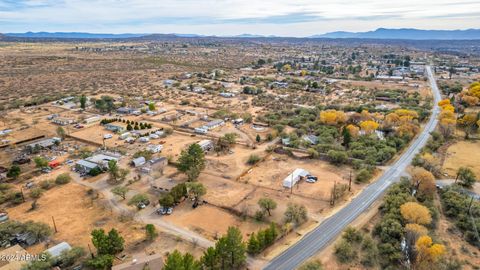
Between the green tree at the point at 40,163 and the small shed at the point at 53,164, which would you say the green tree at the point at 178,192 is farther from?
the small shed at the point at 53,164

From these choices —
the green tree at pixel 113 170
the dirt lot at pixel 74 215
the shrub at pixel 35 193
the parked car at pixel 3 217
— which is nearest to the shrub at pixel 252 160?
the green tree at pixel 113 170

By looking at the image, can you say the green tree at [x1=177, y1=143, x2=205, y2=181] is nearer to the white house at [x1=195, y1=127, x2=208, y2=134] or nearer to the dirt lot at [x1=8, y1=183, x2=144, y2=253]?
the dirt lot at [x1=8, y1=183, x2=144, y2=253]

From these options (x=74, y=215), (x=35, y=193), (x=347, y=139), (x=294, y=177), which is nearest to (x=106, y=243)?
(x=74, y=215)

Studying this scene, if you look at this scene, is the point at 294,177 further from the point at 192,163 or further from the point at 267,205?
the point at 192,163

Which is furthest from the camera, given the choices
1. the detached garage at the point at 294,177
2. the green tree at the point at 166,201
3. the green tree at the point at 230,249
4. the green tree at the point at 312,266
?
the detached garage at the point at 294,177

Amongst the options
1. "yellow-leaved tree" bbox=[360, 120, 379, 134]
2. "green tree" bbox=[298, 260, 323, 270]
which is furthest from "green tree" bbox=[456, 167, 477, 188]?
"green tree" bbox=[298, 260, 323, 270]

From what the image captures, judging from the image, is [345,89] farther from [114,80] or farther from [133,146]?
[114,80]
